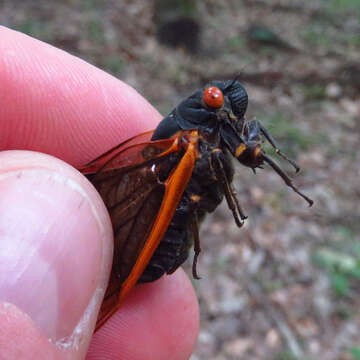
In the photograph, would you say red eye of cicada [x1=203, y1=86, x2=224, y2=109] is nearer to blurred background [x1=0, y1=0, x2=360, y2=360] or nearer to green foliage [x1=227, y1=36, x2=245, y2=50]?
blurred background [x1=0, y1=0, x2=360, y2=360]

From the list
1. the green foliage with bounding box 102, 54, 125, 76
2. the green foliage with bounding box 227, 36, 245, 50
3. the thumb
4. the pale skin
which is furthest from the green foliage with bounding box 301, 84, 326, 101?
the thumb

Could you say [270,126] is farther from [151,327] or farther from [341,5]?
[341,5]

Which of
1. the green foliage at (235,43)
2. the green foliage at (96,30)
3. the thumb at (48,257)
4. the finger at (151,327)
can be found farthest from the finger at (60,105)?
the green foliage at (235,43)

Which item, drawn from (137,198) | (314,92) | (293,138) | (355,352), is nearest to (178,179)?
(137,198)

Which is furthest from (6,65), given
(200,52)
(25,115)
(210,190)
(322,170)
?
(200,52)

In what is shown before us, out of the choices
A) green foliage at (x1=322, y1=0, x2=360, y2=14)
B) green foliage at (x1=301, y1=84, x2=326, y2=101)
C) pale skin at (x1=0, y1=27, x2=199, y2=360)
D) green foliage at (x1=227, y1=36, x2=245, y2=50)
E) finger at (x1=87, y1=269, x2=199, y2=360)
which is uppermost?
pale skin at (x1=0, y1=27, x2=199, y2=360)
